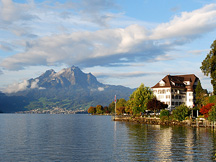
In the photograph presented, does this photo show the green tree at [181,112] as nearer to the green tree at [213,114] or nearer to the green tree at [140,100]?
the green tree at [213,114]

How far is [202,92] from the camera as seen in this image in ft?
490

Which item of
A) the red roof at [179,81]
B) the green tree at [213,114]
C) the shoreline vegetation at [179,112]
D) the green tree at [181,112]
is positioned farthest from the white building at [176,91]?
the green tree at [213,114]

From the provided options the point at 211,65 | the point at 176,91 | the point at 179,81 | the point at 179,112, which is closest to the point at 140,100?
the point at 176,91

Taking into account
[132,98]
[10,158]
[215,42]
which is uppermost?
[215,42]

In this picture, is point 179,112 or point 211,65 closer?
point 211,65

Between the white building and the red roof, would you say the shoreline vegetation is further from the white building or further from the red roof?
the red roof

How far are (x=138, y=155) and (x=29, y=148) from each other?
1959cm

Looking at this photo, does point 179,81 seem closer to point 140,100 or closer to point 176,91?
point 176,91

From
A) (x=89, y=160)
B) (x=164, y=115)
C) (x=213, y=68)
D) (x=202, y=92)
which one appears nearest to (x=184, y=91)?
(x=202, y=92)

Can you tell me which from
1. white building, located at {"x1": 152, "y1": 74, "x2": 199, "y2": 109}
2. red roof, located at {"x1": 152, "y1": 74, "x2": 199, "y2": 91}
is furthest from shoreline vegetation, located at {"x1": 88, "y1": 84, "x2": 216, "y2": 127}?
red roof, located at {"x1": 152, "y1": 74, "x2": 199, "y2": 91}

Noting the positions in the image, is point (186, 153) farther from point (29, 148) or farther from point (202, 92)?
point (202, 92)

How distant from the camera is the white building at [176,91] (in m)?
165

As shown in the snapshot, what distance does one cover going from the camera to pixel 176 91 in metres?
167

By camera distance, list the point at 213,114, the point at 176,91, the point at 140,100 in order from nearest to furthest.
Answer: the point at 213,114, the point at 140,100, the point at 176,91
